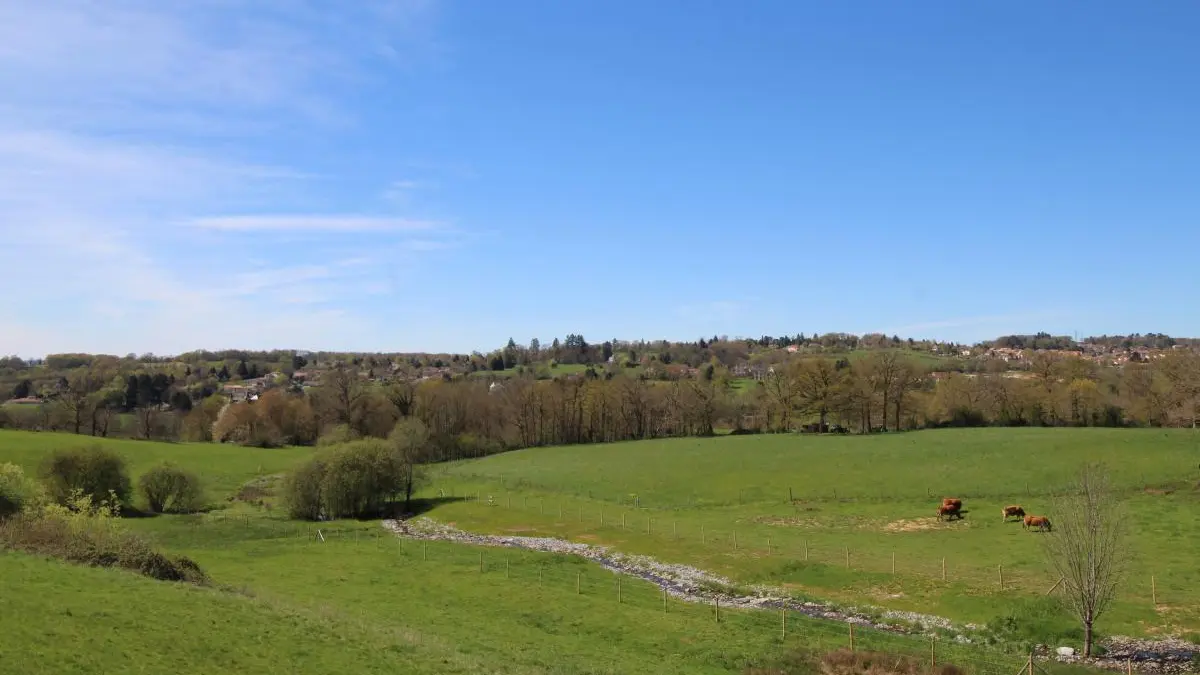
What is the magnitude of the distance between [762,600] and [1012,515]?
2772 cm

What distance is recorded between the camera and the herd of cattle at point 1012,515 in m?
50.0

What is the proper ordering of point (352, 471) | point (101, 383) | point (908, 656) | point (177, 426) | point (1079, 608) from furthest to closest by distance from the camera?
point (101, 383) → point (177, 426) → point (352, 471) → point (1079, 608) → point (908, 656)

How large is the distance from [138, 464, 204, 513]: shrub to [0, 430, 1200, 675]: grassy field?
11.8ft

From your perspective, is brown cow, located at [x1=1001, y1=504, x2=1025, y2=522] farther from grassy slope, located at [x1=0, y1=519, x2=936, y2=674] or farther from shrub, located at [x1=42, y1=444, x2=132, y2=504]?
shrub, located at [x1=42, y1=444, x2=132, y2=504]

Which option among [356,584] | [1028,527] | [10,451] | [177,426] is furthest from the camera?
[177,426]

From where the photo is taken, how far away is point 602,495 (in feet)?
250

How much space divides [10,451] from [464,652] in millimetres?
88512

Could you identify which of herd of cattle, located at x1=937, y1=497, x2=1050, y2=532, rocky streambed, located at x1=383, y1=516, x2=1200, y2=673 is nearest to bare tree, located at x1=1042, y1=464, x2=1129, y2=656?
rocky streambed, located at x1=383, y1=516, x2=1200, y2=673

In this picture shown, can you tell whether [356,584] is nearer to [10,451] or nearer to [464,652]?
[464,652]

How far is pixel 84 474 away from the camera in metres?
70.4

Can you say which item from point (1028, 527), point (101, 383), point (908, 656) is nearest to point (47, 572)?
point (908, 656)

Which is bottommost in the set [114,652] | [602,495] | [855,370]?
[602,495]

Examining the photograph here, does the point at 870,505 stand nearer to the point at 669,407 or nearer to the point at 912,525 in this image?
the point at 912,525

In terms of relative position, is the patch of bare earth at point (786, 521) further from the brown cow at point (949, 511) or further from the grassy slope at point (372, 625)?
the grassy slope at point (372, 625)
